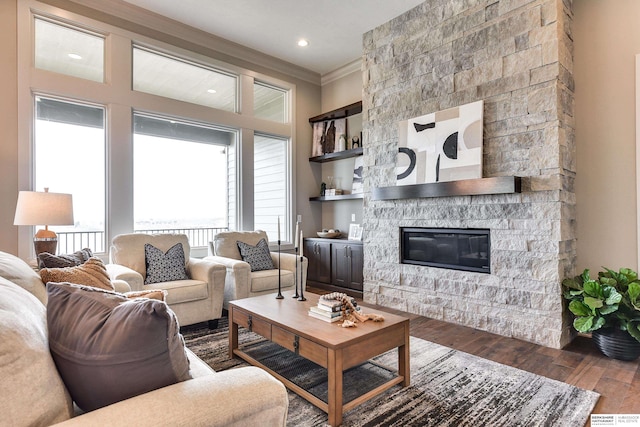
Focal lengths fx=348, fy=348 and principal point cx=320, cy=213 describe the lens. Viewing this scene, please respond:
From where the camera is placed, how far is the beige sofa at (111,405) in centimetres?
76

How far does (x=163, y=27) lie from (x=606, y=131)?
474 centimetres

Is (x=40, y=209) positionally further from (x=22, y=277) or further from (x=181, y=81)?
(x=181, y=81)

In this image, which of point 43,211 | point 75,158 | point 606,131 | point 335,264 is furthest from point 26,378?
point 335,264

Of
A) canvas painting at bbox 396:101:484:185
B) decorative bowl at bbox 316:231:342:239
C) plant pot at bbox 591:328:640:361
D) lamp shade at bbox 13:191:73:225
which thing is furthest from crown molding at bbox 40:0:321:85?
plant pot at bbox 591:328:640:361

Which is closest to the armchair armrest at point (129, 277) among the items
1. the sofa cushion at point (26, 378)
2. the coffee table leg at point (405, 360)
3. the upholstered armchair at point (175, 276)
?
the upholstered armchair at point (175, 276)

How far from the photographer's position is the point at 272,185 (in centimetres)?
539

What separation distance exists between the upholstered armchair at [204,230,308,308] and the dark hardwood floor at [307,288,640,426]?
1474 mm

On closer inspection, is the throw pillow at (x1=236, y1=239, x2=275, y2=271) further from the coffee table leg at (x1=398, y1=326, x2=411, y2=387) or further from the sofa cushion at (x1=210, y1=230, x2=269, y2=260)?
the coffee table leg at (x1=398, y1=326, x2=411, y2=387)

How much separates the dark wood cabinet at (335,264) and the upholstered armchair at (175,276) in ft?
6.09

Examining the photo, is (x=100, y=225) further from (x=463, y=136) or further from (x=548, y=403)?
(x=548, y=403)

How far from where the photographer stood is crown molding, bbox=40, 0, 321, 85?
12.1ft

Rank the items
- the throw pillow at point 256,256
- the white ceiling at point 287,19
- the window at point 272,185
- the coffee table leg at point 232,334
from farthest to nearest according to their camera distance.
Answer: the window at point 272,185 < the throw pillow at point 256,256 < the white ceiling at point 287,19 < the coffee table leg at point 232,334

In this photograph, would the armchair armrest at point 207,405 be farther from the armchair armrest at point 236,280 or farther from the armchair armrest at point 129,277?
the armchair armrest at point 236,280

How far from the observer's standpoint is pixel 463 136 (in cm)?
339
